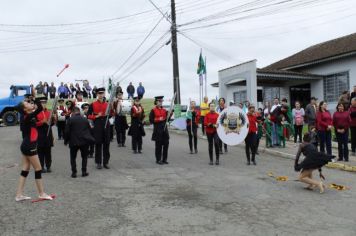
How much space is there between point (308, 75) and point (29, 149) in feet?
67.0

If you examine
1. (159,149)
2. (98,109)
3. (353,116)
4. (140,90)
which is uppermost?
(140,90)

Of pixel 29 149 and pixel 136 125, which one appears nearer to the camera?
pixel 29 149

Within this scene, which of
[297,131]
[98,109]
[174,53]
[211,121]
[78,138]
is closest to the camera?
[78,138]

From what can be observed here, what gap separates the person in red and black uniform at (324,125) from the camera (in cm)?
1233

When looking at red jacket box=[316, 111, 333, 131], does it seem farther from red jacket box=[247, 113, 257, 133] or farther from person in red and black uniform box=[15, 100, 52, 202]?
person in red and black uniform box=[15, 100, 52, 202]

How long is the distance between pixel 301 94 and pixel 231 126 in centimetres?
1671

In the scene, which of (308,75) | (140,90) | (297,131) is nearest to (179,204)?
(297,131)

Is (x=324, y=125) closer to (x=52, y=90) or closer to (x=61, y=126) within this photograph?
(x=61, y=126)

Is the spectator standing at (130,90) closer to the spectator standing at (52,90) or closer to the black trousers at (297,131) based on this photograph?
the spectator standing at (52,90)

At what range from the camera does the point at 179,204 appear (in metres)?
7.28

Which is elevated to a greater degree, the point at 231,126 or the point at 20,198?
the point at 231,126

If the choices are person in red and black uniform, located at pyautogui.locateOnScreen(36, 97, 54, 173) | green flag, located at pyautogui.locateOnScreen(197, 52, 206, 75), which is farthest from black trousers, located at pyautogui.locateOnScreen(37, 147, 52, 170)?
green flag, located at pyautogui.locateOnScreen(197, 52, 206, 75)

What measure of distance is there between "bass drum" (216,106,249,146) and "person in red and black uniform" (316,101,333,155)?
229cm

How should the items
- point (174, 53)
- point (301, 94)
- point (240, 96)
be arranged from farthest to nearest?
point (240, 96) → point (301, 94) → point (174, 53)
